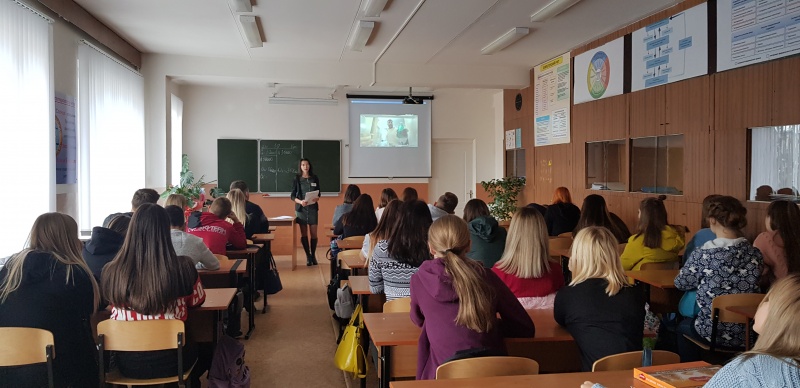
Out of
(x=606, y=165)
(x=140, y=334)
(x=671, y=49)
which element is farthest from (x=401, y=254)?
(x=606, y=165)

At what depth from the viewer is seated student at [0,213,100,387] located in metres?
2.80

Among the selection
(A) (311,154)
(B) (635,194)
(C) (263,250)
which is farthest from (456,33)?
(A) (311,154)

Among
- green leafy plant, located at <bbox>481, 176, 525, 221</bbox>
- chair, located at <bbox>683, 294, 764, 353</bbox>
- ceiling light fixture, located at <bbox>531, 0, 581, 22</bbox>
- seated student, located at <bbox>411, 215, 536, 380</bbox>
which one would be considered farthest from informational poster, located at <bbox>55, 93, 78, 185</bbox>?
green leafy plant, located at <bbox>481, 176, 525, 221</bbox>

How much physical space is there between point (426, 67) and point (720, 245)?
21.1 ft

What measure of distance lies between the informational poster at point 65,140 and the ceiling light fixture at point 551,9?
4926mm

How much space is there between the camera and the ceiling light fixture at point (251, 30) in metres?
6.51

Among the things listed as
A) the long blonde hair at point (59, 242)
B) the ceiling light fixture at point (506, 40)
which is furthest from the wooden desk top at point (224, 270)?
the ceiling light fixture at point (506, 40)

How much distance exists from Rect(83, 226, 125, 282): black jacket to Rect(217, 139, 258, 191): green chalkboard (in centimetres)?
768

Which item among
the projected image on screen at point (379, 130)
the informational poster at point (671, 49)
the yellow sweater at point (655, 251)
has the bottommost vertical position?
the yellow sweater at point (655, 251)

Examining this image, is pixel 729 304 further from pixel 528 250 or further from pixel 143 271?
pixel 143 271

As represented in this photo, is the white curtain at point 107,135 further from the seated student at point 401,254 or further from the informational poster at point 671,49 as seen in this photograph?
the informational poster at point 671,49

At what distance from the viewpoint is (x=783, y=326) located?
1.43 metres

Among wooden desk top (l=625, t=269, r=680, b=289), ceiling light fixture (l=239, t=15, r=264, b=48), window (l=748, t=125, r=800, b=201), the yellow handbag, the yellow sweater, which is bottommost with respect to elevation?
the yellow handbag

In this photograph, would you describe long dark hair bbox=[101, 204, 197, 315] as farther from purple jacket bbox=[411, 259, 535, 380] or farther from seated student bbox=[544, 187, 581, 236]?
seated student bbox=[544, 187, 581, 236]
